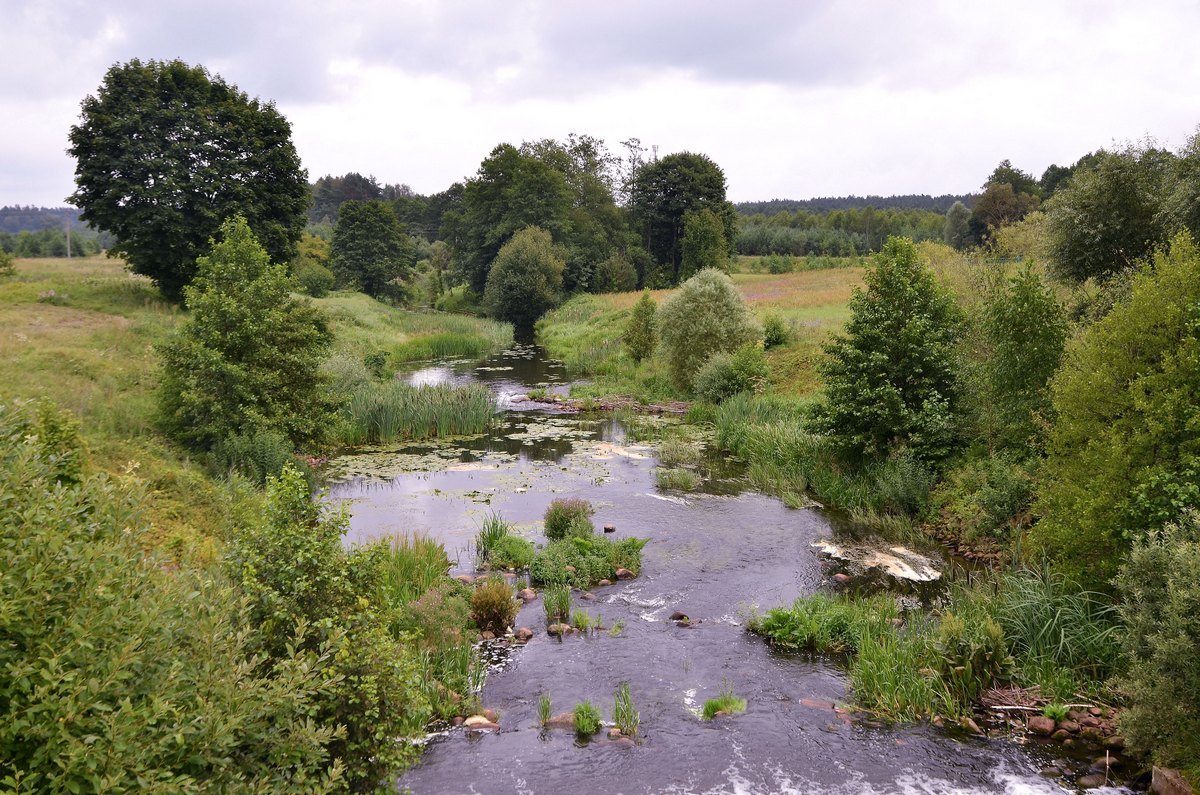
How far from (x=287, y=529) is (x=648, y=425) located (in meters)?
19.2

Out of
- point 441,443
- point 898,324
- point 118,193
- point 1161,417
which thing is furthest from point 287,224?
point 1161,417

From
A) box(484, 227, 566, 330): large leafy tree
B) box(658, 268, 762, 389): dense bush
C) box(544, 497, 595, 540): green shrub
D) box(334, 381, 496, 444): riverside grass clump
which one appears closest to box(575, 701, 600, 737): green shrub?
box(544, 497, 595, 540): green shrub

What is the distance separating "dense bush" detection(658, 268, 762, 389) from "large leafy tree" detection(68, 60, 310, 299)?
1631 centimetres

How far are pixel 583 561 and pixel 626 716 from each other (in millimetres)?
4627

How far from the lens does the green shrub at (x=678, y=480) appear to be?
18.1 metres

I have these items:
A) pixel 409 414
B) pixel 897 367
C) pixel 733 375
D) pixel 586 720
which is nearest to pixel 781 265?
pixel 733 375

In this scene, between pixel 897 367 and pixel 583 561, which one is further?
pixel 897 367

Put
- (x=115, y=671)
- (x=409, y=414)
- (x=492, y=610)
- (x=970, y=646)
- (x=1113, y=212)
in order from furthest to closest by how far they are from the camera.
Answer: (x=409, y=414) → (x=1113, y=212) → (x=492, y=610) → (x=970, y=646) → (x=115, y=671)

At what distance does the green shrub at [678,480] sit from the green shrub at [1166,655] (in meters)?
10.9

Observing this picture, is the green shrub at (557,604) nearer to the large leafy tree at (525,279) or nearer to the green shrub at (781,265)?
the large leafy tree at (525,279)

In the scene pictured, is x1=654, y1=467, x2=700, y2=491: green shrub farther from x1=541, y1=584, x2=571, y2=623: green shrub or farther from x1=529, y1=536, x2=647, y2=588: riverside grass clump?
x1=541, y1=584, x2=571, y2=623: green shrub

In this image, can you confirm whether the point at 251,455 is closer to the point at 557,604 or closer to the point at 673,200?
the point at 557,604

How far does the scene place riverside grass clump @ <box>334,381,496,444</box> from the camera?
73.8ft

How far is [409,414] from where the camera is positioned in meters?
23.1
